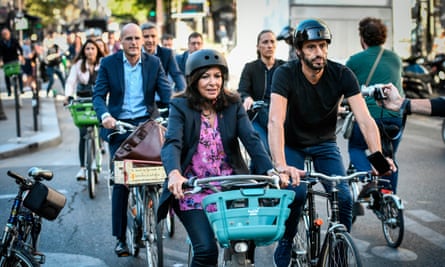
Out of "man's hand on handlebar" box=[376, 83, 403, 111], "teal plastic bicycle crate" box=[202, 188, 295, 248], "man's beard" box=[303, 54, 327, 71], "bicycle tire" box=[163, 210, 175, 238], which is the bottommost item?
"bicycle tire" box=[163, 210, 175, 238]

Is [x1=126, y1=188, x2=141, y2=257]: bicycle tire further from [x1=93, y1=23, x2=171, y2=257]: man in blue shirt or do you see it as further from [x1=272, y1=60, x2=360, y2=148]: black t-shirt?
[x1=272, y1=60, x2=360, y2=148]: black t-shirt

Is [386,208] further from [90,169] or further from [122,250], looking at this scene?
[90,169]

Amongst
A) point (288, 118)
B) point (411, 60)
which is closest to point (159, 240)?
point (288, 118)

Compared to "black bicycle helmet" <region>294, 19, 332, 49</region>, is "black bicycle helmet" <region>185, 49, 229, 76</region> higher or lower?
lower

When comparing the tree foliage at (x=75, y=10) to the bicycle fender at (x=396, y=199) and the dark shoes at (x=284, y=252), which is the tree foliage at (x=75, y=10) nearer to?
the bicycle fender at (x=396, y=199)

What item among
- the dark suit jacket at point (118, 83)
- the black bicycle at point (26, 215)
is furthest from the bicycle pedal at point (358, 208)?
the black bicycle at point (26, 215)

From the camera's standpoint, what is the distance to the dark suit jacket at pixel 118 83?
6.46 m

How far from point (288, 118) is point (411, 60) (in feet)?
48.1

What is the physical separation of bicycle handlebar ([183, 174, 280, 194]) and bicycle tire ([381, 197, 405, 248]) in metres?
2.81

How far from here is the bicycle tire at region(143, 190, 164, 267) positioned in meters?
5.48

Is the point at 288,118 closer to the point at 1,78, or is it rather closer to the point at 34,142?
the point at 34,142

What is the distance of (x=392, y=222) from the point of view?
6672 mm

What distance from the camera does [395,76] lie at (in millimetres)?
7121

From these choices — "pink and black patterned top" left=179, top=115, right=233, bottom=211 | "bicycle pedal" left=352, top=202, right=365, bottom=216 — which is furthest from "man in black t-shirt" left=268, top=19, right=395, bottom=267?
"bicycle pedal" left=352, top=202, right=365, bottom=216
